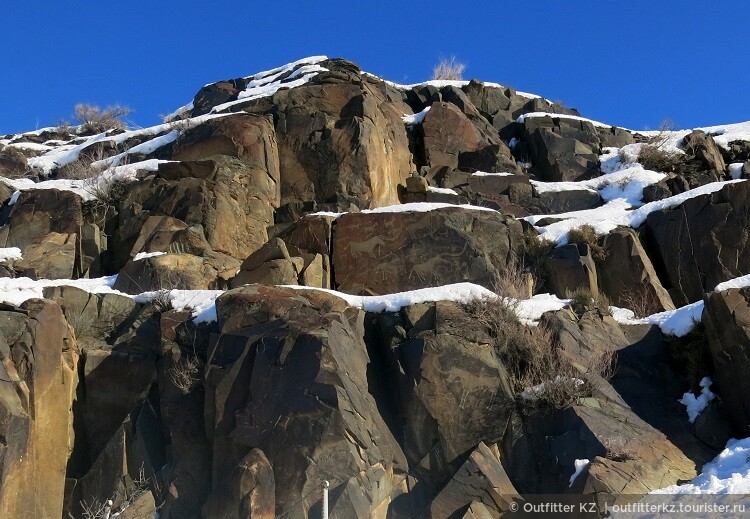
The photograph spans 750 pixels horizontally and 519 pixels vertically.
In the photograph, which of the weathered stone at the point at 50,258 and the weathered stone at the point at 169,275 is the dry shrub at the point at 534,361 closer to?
the weathered stone at the point at 169,275

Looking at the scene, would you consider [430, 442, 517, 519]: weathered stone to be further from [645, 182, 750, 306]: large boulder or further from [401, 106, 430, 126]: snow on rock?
[401, 106, 430, 126]: snow on rock

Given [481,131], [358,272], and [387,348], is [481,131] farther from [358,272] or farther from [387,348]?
[387,348]

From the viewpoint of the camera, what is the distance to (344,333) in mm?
14422

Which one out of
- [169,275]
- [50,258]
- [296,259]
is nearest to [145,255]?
[169,275]

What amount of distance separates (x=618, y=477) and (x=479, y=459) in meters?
2.28

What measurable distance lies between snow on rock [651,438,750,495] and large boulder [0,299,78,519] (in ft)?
34.0

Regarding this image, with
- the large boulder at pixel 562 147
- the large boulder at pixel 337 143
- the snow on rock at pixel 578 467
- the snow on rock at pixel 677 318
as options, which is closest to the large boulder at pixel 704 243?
the snow on rock at pixel 677 318

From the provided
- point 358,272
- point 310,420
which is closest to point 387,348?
point 310,420

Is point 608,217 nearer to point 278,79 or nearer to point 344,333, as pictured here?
point 344,333

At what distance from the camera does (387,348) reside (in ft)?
48.9

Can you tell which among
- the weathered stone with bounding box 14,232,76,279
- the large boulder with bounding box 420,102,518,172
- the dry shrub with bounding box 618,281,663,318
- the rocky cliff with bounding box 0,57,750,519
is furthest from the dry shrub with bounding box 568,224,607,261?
the weathered stone with bounding box 14,232,76,279

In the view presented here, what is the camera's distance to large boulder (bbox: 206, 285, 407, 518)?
1253 cm

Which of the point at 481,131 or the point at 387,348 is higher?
the point at 481,131

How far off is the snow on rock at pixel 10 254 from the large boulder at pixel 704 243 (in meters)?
16.0
